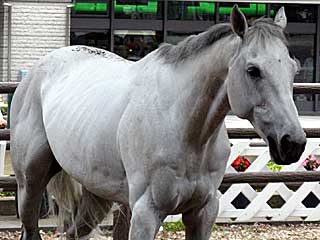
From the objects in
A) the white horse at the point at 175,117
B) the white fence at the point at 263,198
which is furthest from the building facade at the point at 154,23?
the white horse at the point at 175,117

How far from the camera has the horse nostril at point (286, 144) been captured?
3.81 metres

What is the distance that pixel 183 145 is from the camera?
14.2 ft

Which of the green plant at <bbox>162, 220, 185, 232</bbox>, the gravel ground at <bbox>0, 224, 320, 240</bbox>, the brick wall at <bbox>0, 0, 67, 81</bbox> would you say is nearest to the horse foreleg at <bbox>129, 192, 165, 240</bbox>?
the gravel ground at <bbox>0, 224, 320, 240</bbox>

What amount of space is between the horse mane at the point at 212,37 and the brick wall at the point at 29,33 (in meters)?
13.1

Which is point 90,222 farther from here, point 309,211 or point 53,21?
point 53,21

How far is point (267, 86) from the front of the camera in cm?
391

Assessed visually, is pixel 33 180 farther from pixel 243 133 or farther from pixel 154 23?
pixel 154 23

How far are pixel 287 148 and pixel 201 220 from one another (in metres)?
0.94

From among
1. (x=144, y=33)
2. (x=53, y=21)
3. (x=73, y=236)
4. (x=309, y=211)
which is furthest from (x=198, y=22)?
(x=73, y=236)

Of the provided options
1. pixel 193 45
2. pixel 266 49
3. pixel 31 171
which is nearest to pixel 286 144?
pixel 266 49

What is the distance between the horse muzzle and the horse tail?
212 centimetres

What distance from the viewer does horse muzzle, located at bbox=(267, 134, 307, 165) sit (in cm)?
381

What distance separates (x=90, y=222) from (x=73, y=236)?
0.56 feet

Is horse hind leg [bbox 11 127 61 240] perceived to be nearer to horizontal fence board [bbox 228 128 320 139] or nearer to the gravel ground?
the gravel ground
